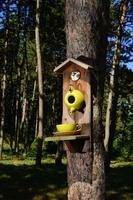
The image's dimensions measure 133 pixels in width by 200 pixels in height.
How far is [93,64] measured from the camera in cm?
664

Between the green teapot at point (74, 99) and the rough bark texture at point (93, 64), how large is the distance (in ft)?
0.64

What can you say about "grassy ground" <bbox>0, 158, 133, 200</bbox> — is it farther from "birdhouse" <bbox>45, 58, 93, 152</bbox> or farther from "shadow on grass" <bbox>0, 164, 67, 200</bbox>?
"birdhouse" <bbox>45, 58, 93, 152</bbox>

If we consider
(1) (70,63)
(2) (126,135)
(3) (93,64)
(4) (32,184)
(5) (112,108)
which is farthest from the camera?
(2) (126,135)

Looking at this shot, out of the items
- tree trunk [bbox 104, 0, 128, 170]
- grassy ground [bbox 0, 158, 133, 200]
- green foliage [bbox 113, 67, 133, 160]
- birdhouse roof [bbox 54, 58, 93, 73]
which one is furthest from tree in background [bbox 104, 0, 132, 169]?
birdhouse roof [bbox 54, 58, 93, 73]

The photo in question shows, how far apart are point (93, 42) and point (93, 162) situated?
1601 millimetres

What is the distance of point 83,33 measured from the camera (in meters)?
6.65

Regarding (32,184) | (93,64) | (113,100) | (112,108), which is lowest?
(32,184)

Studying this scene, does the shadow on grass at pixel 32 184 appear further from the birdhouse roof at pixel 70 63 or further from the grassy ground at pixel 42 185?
the birdhouse roof at pixel 70 63

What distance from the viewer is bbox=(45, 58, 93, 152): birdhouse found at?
257 inches

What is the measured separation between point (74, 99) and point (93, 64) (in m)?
0.54

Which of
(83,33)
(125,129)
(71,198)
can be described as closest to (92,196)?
(71,198)

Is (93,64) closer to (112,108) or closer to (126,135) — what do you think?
(112,108)

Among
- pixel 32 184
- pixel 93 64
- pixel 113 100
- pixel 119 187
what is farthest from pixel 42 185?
pixel 93 64

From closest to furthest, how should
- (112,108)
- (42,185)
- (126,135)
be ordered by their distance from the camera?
(42,185) → (112,108) → (126,135)
